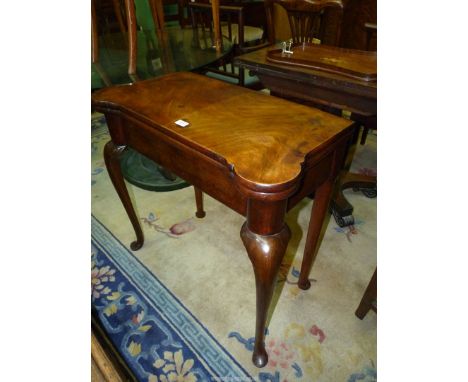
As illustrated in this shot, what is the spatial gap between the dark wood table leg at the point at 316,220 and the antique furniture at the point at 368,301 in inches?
8.4

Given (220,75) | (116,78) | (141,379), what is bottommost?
(141,379)

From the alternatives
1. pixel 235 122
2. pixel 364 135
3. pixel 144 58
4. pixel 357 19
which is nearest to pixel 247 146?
pixel 235 122

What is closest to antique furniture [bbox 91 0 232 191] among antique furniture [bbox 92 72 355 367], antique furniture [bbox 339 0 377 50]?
antique furniture [bbox 92 72 355 367]

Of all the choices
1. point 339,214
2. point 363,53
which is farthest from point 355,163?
point 363,53

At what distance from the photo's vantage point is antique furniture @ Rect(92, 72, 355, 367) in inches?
24.6

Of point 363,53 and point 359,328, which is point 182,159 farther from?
point 363,53

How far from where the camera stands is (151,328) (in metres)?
1.10

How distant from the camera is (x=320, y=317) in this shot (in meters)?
1.12

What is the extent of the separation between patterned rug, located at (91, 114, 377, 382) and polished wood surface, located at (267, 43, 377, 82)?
2.53ft

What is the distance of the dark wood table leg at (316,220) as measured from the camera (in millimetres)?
907

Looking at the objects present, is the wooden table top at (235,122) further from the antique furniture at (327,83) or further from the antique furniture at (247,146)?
the antique furniture at (327,83)

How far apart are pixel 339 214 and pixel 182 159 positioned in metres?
1.03

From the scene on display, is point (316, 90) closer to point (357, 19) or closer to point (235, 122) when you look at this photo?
point (235, 122)

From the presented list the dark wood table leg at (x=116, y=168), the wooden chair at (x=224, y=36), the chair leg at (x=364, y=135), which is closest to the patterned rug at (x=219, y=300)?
→ the dark wood table leg at (x=116, y=168)
